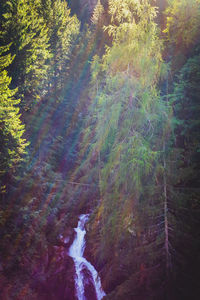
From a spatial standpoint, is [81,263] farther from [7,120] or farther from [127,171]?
[7,120]

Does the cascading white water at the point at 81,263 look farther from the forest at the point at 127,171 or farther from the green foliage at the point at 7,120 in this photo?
the green foliage at the point at 7,120

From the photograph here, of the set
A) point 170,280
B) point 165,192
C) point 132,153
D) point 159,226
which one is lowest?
point 170,280

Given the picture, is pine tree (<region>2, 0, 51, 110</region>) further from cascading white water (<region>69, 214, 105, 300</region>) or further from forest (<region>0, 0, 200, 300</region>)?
cascading white water (<region>69, 214, 105, 300</region>)

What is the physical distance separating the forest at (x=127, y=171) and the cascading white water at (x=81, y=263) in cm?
24

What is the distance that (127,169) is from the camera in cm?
548

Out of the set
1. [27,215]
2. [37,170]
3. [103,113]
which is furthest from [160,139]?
[37,170]

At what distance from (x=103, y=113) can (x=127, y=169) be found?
79.1 inches

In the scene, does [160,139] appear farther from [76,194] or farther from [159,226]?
[76,194]

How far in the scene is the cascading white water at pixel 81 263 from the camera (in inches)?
388

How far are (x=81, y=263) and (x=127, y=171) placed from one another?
327 inches

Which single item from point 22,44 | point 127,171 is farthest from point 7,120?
point 127,171

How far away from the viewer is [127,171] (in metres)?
5.48

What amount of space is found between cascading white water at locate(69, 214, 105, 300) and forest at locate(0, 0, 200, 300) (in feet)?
0.80

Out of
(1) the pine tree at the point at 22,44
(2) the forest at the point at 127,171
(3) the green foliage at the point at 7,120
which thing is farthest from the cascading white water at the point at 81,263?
(1) the pine tree at the point at 22,44
